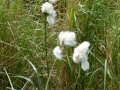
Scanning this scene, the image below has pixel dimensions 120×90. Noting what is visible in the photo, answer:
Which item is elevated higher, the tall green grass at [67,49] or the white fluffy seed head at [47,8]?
the white fluffy seed head at [47,8]

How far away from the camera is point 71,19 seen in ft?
6.82

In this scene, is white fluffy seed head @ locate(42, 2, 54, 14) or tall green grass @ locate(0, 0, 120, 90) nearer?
white fluffy seed head @ locate(42, 2, 54, 14)

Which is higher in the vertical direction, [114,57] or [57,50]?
[57,50]

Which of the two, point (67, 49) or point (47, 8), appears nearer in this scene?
point (47, 8)

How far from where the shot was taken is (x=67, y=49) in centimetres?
206

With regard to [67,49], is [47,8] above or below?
above

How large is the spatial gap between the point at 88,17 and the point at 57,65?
37 centimetres

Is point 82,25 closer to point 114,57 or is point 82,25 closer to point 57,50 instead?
point 114,57

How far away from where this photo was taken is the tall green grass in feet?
6.45

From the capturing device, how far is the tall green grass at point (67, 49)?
1965 mm

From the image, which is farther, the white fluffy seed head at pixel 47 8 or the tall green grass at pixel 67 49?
the tall green grass at pixel 67 49

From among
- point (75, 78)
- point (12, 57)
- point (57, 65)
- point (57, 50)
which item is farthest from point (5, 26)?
point (57, 50)

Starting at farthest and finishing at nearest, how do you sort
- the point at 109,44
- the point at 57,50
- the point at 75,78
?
the point at 75,78
the point at 109,44
the point at 57,50

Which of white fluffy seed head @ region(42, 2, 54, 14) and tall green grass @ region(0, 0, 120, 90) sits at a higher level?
white fluffy seed head @ region(42, 2, 54, 14)
